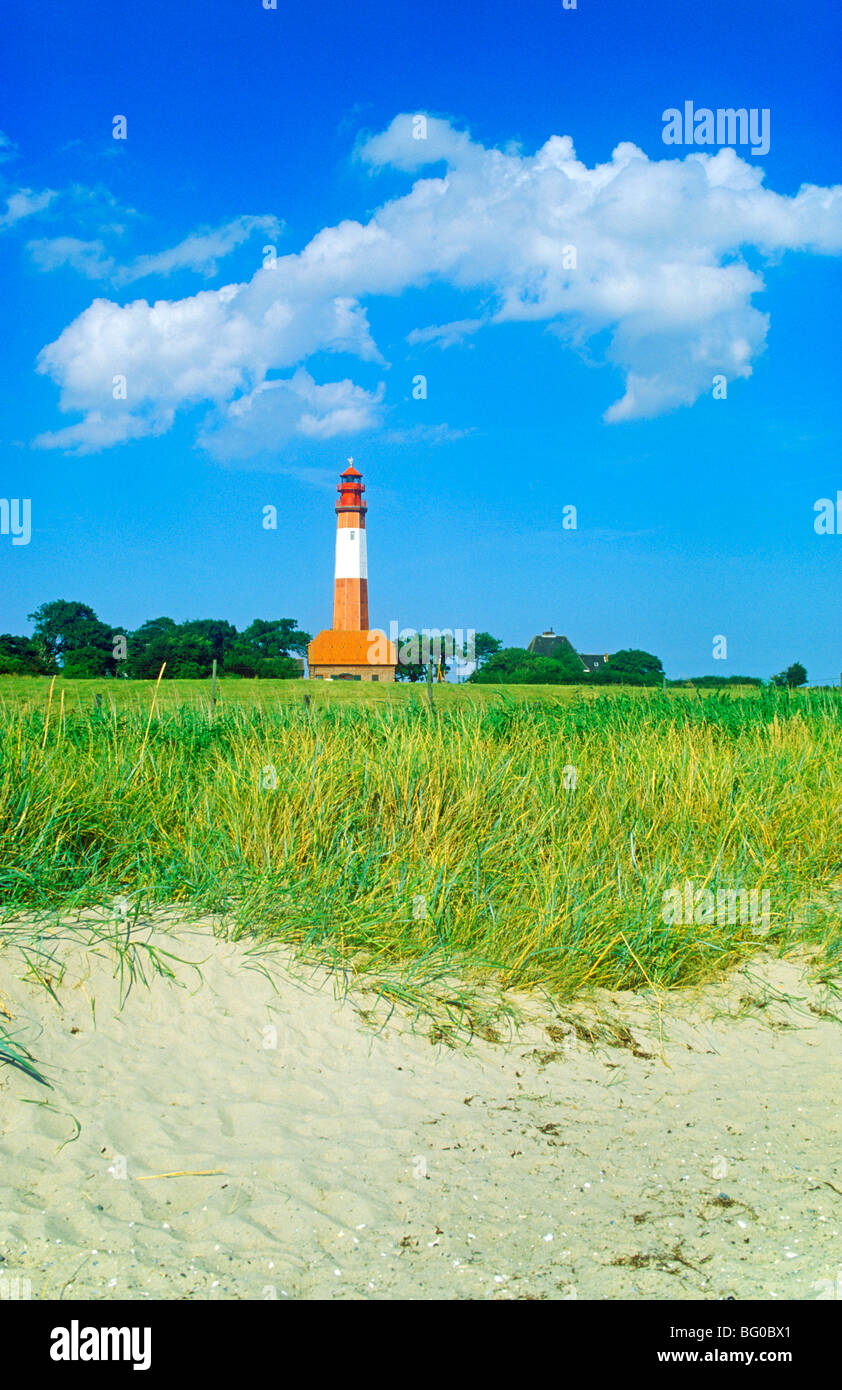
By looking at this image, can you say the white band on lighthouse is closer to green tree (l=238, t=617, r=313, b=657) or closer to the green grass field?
green tree (l=238, t=617, r=313, b=657)

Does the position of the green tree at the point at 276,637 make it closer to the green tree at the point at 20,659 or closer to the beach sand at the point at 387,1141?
the green tree at the point at 20,659

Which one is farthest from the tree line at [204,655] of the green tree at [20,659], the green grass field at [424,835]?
the green grass field at [424,835]

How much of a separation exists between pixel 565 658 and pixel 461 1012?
5256cm

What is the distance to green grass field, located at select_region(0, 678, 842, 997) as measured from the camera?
4809mm

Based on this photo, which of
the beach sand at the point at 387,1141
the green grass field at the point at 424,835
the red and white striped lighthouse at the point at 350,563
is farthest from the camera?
the red and white striped lighthouse at the point at 350,563

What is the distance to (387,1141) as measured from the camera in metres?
3.33

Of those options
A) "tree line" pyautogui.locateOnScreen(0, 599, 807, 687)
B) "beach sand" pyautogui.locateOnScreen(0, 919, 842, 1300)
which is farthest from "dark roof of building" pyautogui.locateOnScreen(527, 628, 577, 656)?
"beach sand" pyautogui.locateOnScreen(0, 919, 842, 1300)

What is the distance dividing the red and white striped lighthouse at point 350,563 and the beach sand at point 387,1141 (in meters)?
55.5

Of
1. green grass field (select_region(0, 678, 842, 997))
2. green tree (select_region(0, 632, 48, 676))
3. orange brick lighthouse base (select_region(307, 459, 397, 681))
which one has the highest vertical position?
orange brick lighthouse base (select_region(307, 459, 397, 681))

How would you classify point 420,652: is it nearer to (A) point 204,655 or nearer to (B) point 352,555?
(A) point 204,655

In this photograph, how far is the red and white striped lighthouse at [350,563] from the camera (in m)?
60.0

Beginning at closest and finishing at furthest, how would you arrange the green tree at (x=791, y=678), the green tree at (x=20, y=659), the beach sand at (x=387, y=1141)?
the beach sand at (x=387, y=1141) < the green tree at (x=791, y=678) < the green tree at (x=20, y=659)

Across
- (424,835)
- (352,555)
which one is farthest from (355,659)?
(424,835)
